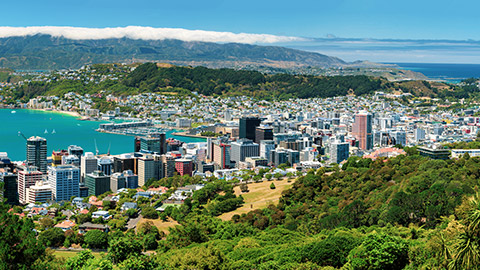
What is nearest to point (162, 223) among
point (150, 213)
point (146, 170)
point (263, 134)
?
point (150, 213)

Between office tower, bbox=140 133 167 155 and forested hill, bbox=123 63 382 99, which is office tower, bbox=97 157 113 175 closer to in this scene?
office tower, bbox=140 133 167 155

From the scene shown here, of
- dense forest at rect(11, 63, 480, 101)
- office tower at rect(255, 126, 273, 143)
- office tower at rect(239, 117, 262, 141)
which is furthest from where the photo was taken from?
dense forest at rect(11, 63, 480, 101)

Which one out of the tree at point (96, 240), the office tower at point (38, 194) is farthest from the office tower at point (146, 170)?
the tree at point (96, 240)

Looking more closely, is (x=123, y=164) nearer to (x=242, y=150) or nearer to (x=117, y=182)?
(x=117, y=182)

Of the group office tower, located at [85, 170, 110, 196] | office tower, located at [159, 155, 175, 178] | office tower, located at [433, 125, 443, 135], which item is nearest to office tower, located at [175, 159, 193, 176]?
office tower, located at [159, 155, 175, 178]

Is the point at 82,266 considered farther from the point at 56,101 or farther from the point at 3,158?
the point at 56,101

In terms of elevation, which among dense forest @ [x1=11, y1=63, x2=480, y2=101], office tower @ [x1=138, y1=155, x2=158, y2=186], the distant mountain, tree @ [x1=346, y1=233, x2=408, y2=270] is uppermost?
the distant mountain
